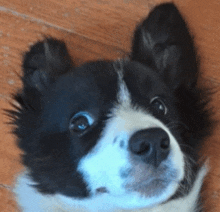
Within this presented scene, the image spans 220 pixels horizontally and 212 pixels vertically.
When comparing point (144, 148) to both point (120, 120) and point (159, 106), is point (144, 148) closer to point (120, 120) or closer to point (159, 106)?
point (120, 120)

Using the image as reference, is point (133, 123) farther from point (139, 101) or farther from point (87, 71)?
point (87, 71)

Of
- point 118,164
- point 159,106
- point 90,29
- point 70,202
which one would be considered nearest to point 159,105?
point 159,106

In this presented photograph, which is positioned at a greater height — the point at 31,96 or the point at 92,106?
the point at 92,106

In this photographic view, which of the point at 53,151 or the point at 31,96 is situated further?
the point at 31,96

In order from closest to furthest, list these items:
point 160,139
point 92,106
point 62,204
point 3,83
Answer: point 160,139, point 92,106, point 62,204, point 3,83

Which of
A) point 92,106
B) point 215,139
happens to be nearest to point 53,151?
point 92,106

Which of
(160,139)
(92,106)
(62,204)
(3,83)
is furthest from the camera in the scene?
(3,83)
